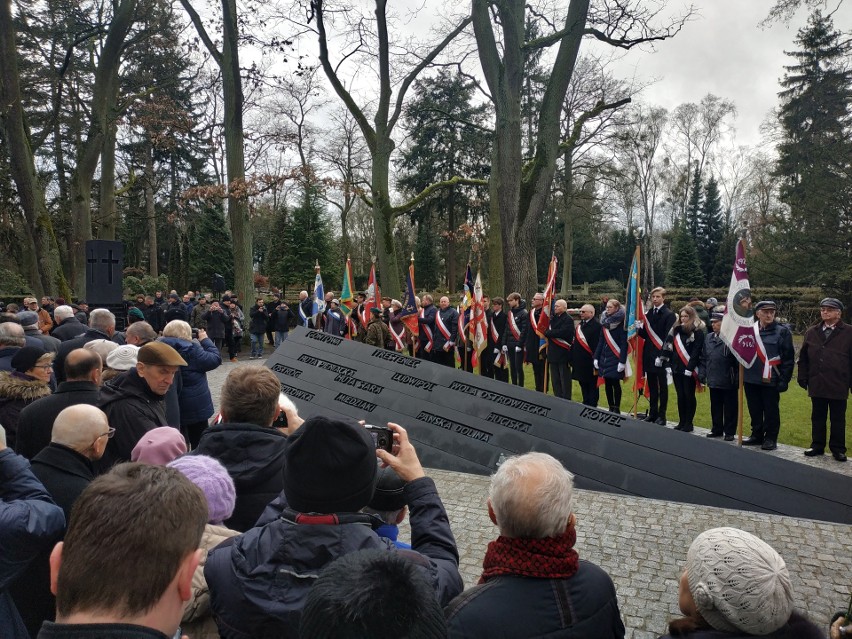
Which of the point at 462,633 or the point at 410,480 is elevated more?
the point at 410,480

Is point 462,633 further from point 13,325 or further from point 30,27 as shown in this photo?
point 30,27

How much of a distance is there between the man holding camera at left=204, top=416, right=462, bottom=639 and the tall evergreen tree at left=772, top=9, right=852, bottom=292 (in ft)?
62.4

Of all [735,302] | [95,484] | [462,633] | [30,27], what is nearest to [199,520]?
[95,484]

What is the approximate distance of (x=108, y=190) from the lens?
1992 cm

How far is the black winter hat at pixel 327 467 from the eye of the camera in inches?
63.0

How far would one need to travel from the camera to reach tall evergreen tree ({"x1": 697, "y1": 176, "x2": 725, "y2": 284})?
1516 inches

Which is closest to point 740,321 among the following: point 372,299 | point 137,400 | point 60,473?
point 137,400

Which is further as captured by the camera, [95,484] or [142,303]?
[142,303]

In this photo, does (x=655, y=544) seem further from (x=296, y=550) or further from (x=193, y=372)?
(x=193, y=372)

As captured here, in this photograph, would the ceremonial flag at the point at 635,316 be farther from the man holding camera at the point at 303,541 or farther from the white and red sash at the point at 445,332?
the man holding camera at the point at 303,541

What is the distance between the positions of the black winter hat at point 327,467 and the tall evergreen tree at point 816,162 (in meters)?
19.0

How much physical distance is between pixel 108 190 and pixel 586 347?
1791 cm

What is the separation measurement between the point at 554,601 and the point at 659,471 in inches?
163

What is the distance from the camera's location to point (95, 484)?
1.29 meters
